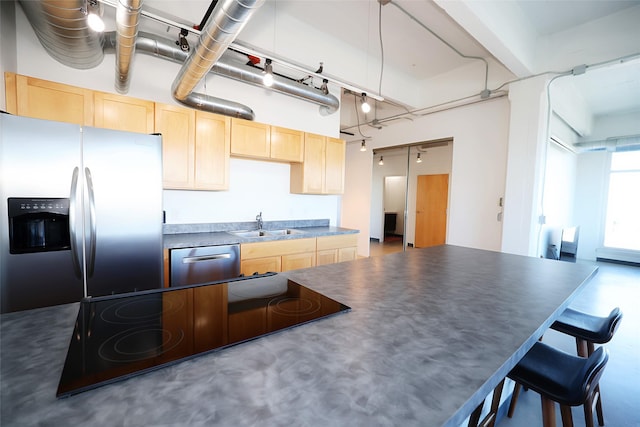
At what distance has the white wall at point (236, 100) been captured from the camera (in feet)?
8.16

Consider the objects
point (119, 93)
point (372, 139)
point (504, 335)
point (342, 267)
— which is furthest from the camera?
point (372, 139)

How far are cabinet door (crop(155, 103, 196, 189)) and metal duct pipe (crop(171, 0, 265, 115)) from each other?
0.23 m

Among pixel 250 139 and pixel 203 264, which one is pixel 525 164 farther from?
pixel 203 264

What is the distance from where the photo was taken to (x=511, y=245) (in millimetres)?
3539

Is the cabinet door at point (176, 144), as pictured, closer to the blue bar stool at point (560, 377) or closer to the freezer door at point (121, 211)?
the freezer door at point (121, 211)

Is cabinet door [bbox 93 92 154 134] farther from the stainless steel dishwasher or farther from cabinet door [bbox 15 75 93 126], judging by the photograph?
the stainless steel dishwasher

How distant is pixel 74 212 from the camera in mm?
1822

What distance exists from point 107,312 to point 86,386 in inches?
19.4

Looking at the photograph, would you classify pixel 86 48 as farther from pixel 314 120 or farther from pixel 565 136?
pixel 565 136

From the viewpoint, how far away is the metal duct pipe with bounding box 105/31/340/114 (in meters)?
2.57

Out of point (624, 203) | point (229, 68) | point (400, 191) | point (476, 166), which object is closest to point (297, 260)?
point (229, 68)

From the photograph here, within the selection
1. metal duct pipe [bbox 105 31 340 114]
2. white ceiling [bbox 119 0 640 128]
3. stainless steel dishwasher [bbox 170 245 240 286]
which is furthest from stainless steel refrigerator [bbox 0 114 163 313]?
white ceiling [bbox 119 0 640 128]

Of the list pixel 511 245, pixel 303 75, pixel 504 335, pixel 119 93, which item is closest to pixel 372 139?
pixel 303 75

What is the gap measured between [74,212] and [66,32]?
1365 mm
